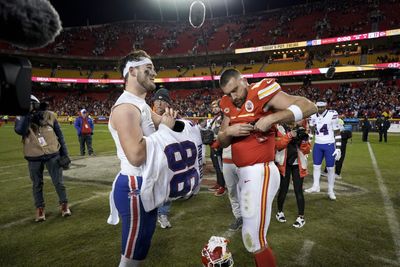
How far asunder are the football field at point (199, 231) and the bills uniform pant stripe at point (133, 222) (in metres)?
1.36

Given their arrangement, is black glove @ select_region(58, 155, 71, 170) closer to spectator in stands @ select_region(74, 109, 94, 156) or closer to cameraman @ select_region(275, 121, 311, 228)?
cameraman @ select_region(275, 121, 311, 228)

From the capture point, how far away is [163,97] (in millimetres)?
4848

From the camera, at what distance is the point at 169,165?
6.52ft

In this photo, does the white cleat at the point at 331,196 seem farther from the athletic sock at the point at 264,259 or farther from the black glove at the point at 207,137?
the black glove at the point at 207,137

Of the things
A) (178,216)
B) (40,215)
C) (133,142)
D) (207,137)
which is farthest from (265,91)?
(40,215)

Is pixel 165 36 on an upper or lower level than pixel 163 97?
upper

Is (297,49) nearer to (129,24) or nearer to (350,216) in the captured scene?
(129,24)

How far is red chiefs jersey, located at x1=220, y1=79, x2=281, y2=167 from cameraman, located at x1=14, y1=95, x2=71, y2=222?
3.67 meters

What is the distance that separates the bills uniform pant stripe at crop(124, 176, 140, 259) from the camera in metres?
2.21

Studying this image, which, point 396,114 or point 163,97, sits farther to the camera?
point 396,114

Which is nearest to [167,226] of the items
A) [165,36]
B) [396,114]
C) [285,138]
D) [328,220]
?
[285,138]

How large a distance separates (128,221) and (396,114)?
28.1 metres

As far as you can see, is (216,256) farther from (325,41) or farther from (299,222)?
(325,41)

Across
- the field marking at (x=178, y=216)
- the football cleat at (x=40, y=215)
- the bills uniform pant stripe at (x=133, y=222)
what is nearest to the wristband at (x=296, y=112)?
the bills uniform pant stripe at (x=133, y=222)
